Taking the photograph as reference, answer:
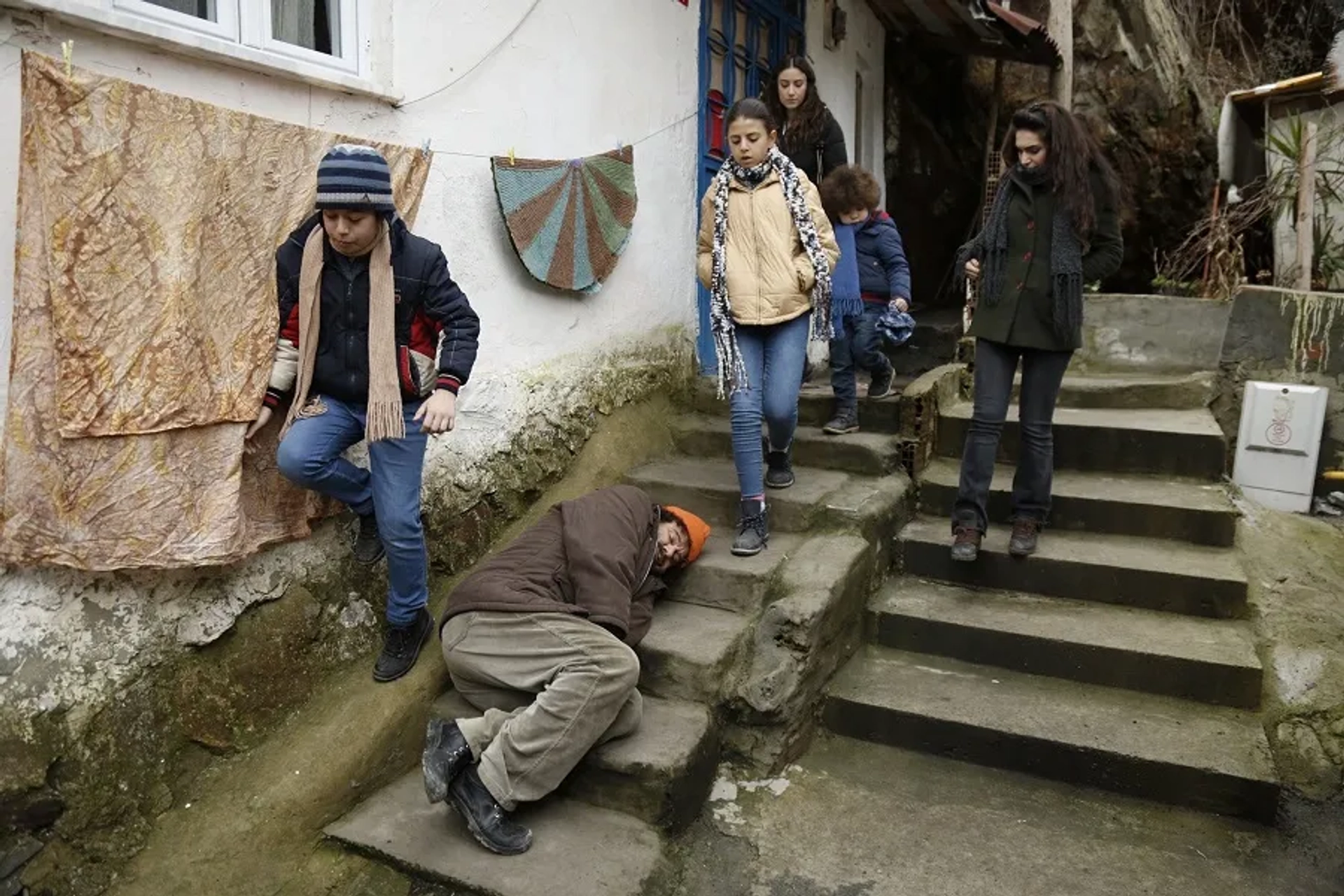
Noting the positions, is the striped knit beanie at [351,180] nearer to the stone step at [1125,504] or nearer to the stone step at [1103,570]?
the stone step at [1103,570]

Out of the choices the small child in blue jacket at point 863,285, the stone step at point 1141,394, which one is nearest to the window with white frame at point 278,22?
the small child in blue jacket at point 863,285

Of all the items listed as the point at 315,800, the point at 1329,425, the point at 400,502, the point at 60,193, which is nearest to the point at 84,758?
the point at 315,800

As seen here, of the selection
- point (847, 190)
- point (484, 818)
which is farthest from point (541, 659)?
point (847, 190)

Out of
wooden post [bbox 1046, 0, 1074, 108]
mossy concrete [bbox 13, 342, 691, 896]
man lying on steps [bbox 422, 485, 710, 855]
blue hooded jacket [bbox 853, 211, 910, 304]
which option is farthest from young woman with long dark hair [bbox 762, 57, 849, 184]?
wooden post [bbox 1046, 0, 1074, 108]

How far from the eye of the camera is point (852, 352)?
16.5 ft

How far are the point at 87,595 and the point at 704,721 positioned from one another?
1958mm

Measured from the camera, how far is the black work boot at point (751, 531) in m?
3.99

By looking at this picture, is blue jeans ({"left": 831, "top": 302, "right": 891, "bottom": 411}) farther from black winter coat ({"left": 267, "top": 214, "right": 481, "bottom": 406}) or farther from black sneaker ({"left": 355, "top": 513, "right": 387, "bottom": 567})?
black sneaker ({"left": 355, "top": 513, "right": 387, "bottom": 567})

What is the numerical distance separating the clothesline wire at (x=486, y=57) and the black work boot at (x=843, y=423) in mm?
2415

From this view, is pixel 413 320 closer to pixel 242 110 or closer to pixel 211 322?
pixel 211 322

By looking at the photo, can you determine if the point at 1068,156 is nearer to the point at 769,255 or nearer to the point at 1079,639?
the point at 769,255

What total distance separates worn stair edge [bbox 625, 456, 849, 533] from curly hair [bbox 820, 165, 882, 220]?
4.72 ft

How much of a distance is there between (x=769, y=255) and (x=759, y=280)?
0.11 m

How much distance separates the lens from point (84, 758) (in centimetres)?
267
